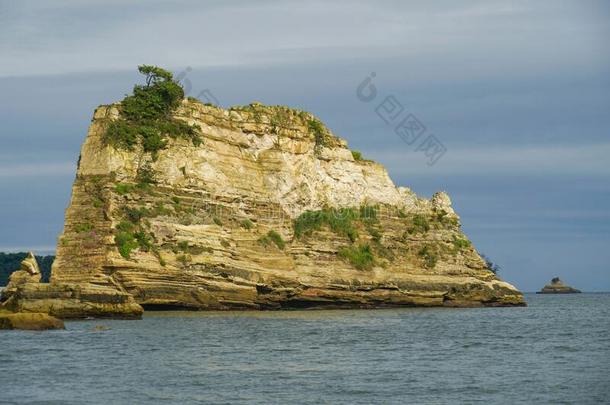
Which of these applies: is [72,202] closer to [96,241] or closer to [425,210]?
[96,241]

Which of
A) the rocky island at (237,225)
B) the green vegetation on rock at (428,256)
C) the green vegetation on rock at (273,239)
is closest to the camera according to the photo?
the rocky island at (237,225)

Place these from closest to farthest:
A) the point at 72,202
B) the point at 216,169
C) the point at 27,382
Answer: the point at 27,382, the point at 72,202, the point at 216,169

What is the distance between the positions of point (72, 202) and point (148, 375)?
29284 mm

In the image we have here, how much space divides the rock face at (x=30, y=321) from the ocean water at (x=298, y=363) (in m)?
0.77

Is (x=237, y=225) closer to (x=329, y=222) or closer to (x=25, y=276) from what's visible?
(x=329, y=222)

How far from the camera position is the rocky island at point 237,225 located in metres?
57.3

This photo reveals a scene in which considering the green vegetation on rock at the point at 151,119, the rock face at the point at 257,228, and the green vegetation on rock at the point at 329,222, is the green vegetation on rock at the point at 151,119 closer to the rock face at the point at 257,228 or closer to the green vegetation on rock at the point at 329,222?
the rock face at the point at 257,228

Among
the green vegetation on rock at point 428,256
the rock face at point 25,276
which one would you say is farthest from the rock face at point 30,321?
the green vegetation on rock at point 428,256

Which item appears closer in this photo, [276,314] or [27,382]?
[27,382]

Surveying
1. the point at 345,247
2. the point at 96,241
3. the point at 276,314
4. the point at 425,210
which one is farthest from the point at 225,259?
the point at 425,210

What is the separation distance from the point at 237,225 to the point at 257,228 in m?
2.28

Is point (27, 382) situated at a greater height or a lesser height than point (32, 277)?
lesser

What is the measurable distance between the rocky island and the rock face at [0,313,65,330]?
257 cm

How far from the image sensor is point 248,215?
68.6 m
